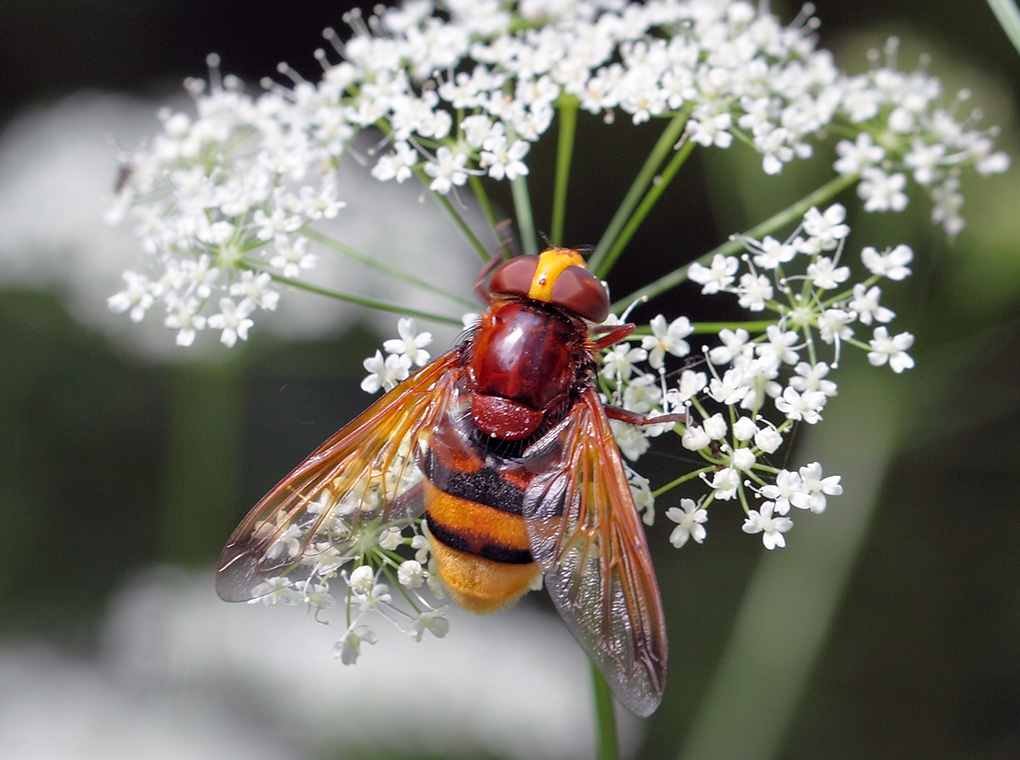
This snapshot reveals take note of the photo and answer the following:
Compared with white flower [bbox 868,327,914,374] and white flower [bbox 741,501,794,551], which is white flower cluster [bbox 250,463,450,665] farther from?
white flower [bbox 868,327,914,374]

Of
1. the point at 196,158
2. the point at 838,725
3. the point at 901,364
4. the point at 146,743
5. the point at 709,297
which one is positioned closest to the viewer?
the point at 901,364

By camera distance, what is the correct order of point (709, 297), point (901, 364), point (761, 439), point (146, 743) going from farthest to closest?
1. point (709, 297)
2. point (146, 743)
3. point (901, 364)
4. point (761, 439)

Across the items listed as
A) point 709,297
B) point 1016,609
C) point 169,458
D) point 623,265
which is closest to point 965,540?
point 1016,609

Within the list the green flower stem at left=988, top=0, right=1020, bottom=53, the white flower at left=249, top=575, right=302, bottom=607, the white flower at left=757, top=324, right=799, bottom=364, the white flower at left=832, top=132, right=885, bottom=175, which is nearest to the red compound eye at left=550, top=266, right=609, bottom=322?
the white flower at left=757, top=324, right=799, bottom=364

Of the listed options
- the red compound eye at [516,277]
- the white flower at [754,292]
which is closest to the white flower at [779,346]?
the white flower at [754,292]

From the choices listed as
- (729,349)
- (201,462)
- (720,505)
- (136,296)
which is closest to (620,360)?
(729,349)

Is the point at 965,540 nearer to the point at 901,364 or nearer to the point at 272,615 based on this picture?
the point at 901,364

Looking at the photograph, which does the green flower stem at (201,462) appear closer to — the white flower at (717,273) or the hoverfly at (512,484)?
the hoverfly at (512,484)

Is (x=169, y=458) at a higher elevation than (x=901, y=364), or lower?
lower
